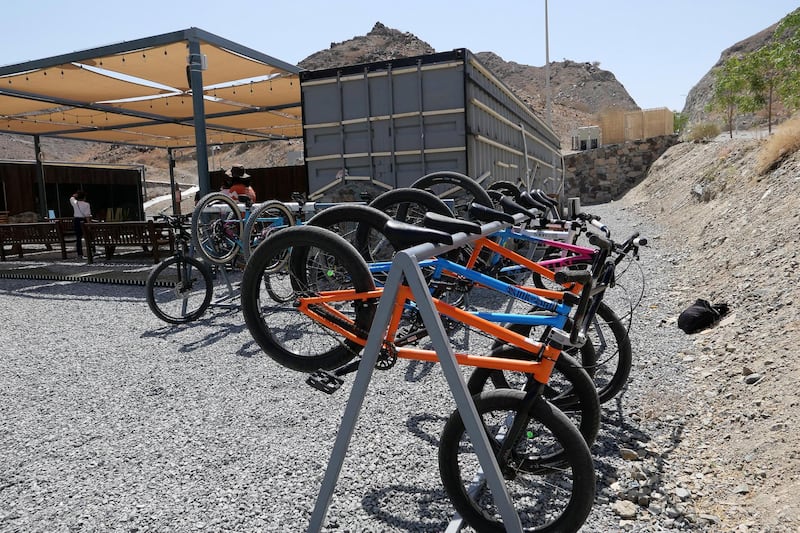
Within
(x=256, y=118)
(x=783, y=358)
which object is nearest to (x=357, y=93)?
(x=783, y=358)

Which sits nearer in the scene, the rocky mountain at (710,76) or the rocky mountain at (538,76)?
the rocky mountain at (710,76)

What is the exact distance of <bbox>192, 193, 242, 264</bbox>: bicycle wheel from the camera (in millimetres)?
6570

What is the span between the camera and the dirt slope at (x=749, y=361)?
8.71 ft

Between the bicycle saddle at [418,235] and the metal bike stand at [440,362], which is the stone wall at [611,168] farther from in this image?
the metal bike stand at [440,362]

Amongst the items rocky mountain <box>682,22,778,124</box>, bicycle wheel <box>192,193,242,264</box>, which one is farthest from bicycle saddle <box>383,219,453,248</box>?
rocky mountain <box>682,22,778,124</box>

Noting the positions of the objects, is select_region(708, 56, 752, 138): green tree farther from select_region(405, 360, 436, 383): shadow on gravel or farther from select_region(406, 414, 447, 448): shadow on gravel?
select_region(406, 414, 447, 448): shadow on gravel

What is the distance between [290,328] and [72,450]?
1.51m

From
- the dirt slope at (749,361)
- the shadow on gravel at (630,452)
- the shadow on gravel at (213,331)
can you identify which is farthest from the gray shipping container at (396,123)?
the shadow on gravel at (630,452)

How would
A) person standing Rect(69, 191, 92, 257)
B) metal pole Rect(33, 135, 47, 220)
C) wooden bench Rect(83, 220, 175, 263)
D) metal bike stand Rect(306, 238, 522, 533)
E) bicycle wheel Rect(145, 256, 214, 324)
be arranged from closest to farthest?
metal bike stand Rect(306, 238, 522, 533)
bicycle wheel Rect(145, 256, 214, 324)
wooden bench Rect(83, 220, 175, 263)
person standing Rect(69, 191, 92, 257)
metal pole Rect(33, 135, 47, 220)

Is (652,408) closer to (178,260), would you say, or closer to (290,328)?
(290,328)

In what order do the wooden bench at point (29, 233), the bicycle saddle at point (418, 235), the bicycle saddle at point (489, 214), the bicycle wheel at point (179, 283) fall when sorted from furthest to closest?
the wooden bench at point (29, 233)
the bicycle wheel at point (179, 283)
the bicycle saddle at point (489, 214)
the bicycle saddle at point (418, 235)

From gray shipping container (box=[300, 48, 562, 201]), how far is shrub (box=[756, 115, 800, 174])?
483 centimetres

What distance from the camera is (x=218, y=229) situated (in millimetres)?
6828

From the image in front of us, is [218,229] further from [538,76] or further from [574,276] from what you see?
[538,76]
